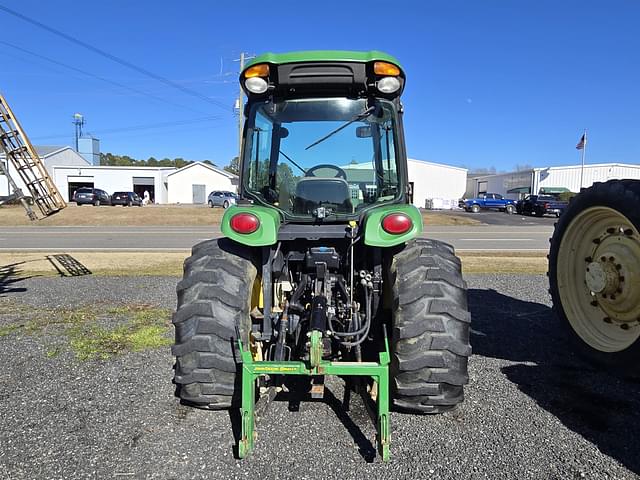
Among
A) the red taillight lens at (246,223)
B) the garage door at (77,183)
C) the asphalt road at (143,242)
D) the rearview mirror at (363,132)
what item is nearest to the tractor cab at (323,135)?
the rearview mirror at (363,132)

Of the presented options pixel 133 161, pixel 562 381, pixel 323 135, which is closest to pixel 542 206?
pixel 562 381

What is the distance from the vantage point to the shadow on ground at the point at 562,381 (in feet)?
9.78

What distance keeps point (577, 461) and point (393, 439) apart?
1035mm

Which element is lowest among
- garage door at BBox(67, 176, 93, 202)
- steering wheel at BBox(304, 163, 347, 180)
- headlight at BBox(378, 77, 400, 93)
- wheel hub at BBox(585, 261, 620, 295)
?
wheel hub at BBox(585, 261, 620, 295)

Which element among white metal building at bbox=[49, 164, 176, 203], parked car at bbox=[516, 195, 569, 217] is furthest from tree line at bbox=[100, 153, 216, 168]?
parked car at bbox=[516, 195, 569, 217]

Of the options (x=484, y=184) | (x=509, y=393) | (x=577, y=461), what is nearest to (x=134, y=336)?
(x=509, y=393)

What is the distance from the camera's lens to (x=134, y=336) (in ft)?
16.7

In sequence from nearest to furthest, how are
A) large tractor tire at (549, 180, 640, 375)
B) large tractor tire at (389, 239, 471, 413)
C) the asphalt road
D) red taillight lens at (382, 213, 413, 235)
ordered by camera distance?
large tractor tire at (389, 239, 471, 413)
red taillight lens at (382, 213, 413, 235)
large tractor tire at (549, 180, 640, 375)
the asphalt road

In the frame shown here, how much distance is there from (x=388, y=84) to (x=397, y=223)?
1053 millimetres

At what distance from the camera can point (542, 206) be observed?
107ft

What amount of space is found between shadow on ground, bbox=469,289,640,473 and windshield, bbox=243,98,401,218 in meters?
1.96

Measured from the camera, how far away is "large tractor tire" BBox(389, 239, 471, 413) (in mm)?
2943

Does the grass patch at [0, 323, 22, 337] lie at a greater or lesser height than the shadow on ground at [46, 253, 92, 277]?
lesser

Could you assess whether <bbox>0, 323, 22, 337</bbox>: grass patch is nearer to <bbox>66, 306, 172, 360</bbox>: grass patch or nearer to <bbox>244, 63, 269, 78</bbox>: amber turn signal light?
<bbox>66, 306, 172, 360</bbox>: grass patch
